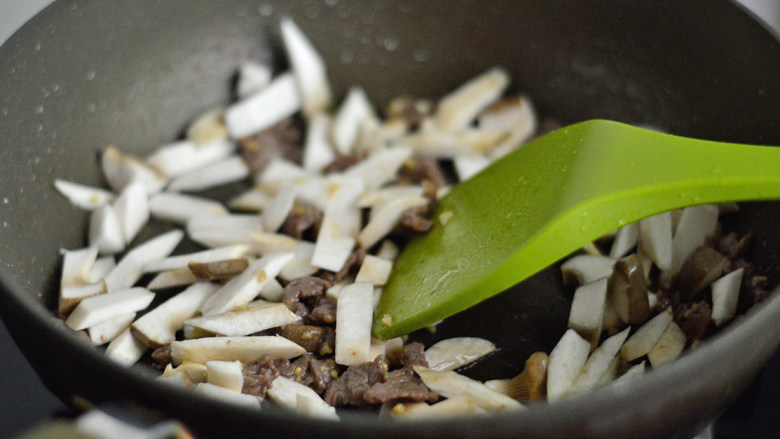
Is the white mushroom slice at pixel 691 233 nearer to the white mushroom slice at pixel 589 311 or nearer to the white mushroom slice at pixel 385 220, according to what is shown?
the white mushroom slice at pixel 589 311

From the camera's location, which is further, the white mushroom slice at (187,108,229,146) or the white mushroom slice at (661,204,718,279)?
the white mushroom slice at (187,108,229,146)

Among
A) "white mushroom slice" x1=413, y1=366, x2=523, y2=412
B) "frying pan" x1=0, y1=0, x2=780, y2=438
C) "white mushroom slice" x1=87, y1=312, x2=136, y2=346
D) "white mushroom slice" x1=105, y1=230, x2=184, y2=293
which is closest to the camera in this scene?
"frying pan" x1=0, y1=0, x2=780, y2=438

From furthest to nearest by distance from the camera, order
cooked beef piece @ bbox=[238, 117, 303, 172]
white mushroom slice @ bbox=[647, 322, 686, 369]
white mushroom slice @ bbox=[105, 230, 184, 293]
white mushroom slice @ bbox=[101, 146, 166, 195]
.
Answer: cooked beef piece @ bbox=[238, 117, 303, 172] < white mushroom slice @ bbox=[101, 146, 166, 195] < white mushroom slice @ bbox=[105, 230, 184, 293] < white mushroom slice @ bbox=[647, 322, 686, 369]

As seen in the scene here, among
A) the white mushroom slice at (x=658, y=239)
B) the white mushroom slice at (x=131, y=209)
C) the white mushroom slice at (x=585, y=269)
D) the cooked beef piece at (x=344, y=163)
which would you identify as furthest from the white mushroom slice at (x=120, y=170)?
the white mushroom slice at (x=658, y=239)

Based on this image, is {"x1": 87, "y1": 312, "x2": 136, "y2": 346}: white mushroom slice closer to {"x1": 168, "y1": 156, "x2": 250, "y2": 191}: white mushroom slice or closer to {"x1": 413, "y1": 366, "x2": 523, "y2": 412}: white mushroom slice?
{"x1": 168, "y1": 156, "x2": 250, "y2": 191}: white mushroom slice

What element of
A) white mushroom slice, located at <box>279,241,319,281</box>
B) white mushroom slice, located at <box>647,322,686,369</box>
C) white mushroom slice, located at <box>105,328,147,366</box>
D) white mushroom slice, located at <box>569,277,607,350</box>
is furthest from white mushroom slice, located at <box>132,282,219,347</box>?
white mushroom slice, located at <box>647,322,686,369</box>

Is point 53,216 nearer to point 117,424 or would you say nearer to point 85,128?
point 85,128
